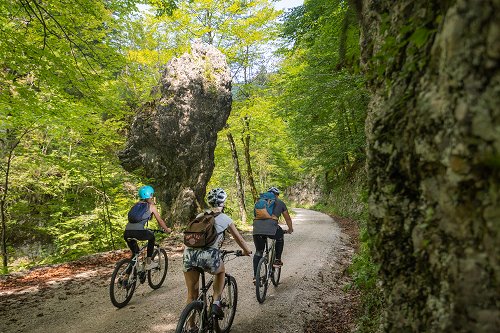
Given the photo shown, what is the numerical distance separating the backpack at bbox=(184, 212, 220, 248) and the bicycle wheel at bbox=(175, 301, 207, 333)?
2.41 feet

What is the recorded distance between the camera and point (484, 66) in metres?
1.66

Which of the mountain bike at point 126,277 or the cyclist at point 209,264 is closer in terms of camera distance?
the cyclist at point 209,264

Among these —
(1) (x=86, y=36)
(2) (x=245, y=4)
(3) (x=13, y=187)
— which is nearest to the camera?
(1) (x=86, y=36)

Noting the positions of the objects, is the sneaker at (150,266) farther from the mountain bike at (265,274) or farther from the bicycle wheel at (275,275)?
the bicycle wheel at (275,275)

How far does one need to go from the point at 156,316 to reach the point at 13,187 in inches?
406

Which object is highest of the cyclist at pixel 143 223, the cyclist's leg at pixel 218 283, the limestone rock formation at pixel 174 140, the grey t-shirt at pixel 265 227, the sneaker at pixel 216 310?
the limestone rock formation at pixel 174 140

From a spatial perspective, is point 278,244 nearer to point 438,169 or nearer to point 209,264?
point 209,264

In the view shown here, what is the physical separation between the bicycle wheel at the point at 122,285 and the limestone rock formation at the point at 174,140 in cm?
813

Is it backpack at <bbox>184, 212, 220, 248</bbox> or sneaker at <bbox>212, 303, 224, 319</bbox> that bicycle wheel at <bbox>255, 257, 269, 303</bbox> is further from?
backpack at <bbox>184, 212, 220, 248</bbox>

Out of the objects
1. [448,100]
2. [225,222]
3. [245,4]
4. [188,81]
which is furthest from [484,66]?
[245,4]

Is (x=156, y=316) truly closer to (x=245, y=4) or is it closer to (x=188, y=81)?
(x=188, y=81)

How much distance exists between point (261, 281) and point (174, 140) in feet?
32.5

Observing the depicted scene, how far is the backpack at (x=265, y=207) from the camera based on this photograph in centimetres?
668

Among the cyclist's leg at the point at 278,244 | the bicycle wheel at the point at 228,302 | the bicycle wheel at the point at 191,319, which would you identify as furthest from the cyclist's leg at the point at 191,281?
the cyclist's leg at the point at 278,244
